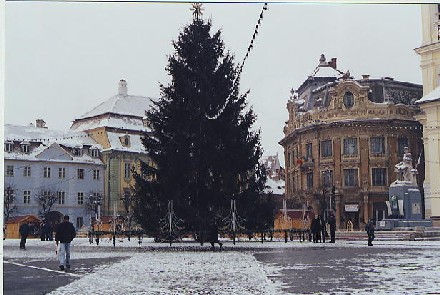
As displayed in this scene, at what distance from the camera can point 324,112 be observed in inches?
257

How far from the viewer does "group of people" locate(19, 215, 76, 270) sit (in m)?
5.37

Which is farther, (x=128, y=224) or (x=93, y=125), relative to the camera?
(x=128, y=224)

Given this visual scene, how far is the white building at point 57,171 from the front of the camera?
5379mm

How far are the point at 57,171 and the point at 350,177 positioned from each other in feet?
8.45

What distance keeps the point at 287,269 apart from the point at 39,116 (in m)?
2.28

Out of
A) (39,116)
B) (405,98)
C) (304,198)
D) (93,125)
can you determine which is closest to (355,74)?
(405,98)

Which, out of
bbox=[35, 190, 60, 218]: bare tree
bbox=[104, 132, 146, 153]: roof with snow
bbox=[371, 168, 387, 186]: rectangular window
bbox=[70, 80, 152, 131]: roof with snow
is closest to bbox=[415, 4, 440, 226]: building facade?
bbox=[371, 168, 387, 186]: rectangular window

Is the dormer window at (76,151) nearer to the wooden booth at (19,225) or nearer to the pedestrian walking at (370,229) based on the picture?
the wooden booth at (19,225)

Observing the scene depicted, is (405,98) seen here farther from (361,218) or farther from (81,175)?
(81,175)

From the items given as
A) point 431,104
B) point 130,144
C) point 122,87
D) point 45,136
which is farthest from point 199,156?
point 431,104

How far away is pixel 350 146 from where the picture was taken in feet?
21.0

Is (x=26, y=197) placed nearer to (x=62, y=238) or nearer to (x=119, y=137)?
(x=62, y=238)

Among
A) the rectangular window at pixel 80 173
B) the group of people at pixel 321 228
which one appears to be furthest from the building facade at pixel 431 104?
the rectangular window at pixel 80 173

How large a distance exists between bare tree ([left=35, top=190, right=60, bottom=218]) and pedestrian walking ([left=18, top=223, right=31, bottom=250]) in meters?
0.16
